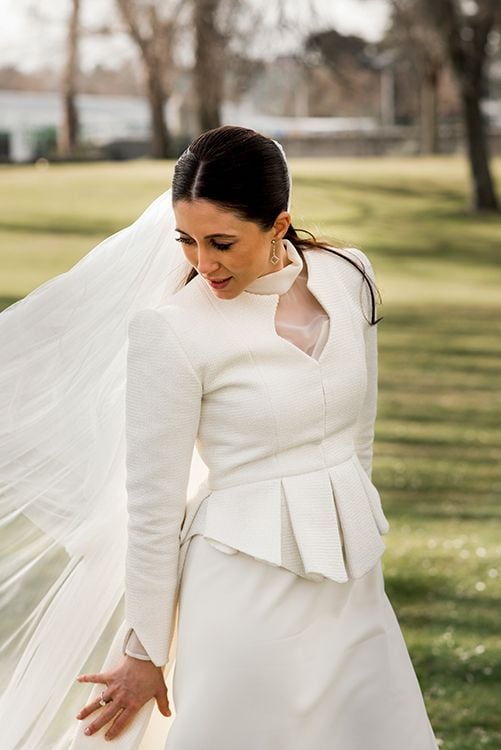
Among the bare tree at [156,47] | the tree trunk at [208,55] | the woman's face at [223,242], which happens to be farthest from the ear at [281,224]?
the bare tree at [156,47]

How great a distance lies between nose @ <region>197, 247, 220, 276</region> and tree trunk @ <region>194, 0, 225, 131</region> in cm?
1826

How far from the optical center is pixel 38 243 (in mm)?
23531

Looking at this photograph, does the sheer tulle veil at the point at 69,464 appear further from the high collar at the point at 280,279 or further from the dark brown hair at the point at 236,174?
the dark brown hair at the point at 236,174

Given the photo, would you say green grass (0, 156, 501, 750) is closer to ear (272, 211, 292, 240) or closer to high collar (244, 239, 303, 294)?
high collar (244, 239, 303, 294)

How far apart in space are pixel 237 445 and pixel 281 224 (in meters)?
0.42

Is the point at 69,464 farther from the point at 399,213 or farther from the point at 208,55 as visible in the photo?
the point at 399,213

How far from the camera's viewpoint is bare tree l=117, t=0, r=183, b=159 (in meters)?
24.4

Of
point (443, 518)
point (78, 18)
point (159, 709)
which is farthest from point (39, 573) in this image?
point (78, 18)

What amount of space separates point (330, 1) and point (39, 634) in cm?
1786

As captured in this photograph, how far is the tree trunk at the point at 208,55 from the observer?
21.0 metres

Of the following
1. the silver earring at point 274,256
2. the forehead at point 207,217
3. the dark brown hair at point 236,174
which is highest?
the dark brown hair at point 236,174

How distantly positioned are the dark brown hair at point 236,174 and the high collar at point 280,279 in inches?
5.2

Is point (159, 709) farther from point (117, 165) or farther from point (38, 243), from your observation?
point (117, 165)

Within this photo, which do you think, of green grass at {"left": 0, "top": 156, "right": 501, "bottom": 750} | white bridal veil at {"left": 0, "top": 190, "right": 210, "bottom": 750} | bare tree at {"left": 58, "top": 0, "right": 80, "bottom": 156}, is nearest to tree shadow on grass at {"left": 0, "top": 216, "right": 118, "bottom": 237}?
green grass at {"left": 0, "top": 156, "right": 501, "bottom": 750}
